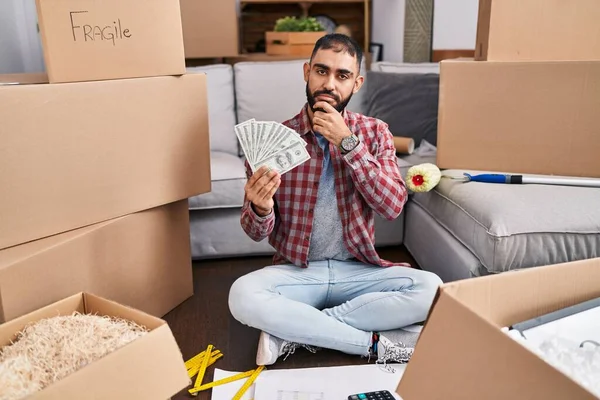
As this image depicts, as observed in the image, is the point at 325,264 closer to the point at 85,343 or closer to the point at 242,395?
the point at 242,395

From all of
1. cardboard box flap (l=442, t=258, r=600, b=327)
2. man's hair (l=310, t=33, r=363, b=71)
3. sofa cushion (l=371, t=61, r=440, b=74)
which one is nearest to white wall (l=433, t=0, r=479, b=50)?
sofa cushion (l=371, t=61, r=440, b=74)

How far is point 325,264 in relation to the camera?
1.63 metres

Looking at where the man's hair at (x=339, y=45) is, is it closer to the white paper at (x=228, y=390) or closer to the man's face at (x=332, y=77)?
the man's face at (x=332, y=77)

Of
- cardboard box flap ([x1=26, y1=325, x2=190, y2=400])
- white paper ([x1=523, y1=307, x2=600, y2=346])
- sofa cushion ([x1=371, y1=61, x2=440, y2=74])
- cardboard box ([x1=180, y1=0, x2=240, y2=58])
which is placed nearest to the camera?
white paper ([x1=523, y1=307, x2=600, y2=346])

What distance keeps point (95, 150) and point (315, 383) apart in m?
0.85

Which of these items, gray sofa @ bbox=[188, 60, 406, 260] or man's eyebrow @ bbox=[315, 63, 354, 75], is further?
gray sofa @ bbox=[188, 60, 406, 260]

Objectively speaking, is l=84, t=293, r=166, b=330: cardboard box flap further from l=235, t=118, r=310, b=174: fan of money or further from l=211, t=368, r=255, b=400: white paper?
l=235, t=118, r=310, b=174: fan of money

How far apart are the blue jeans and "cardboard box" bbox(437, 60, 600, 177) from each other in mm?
611

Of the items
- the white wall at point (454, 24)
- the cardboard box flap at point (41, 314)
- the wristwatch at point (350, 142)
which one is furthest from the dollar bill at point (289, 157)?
the white wall at point (454, 24)

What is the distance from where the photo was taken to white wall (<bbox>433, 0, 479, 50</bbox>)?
2910mm

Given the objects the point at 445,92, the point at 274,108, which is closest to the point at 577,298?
the point at 445,92

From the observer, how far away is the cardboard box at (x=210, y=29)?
310cm

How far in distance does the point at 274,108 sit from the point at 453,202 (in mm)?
1037

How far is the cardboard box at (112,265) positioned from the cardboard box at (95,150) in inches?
1.9
